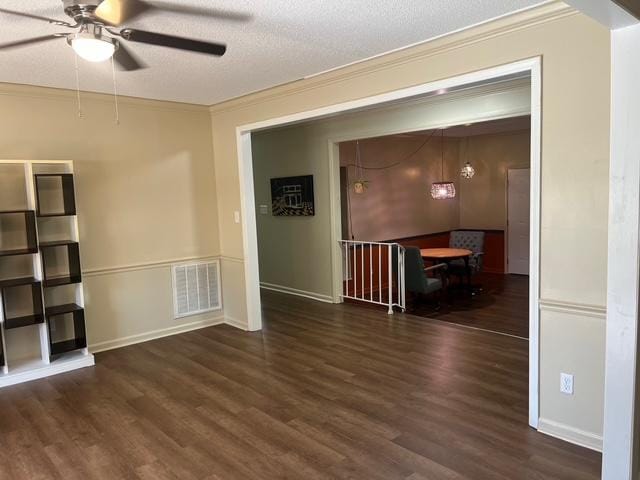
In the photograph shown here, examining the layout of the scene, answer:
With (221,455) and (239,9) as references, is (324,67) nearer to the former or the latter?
(239,9)

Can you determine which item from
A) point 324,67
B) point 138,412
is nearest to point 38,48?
point 324,67

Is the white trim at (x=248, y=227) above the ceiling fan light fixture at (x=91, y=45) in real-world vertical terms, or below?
below

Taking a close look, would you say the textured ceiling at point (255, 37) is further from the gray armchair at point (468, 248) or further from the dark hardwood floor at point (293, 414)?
the gray armchair at point (468, 248)

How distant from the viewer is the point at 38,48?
3.15 metres

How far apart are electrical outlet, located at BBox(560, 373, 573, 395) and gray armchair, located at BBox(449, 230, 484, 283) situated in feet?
13.9

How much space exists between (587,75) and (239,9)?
1942mm

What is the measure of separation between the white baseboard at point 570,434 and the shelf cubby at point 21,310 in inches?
159

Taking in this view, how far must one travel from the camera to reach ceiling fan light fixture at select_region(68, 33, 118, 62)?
2209mm

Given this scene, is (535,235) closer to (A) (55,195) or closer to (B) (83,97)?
(A) (55,195)

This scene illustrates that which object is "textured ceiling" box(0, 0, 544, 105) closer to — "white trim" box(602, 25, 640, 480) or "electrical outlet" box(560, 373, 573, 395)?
"white trim" box(602, 25, 640, 480)

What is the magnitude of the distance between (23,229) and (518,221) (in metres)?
7.48

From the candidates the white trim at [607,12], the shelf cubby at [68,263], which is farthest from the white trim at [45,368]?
the white trim at [607,12]

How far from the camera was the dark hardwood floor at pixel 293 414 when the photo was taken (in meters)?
2.64

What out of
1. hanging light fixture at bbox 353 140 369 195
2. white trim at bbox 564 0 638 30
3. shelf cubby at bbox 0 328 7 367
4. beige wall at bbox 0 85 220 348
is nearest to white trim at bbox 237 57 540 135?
white trim at bbox 564 0 638 30
